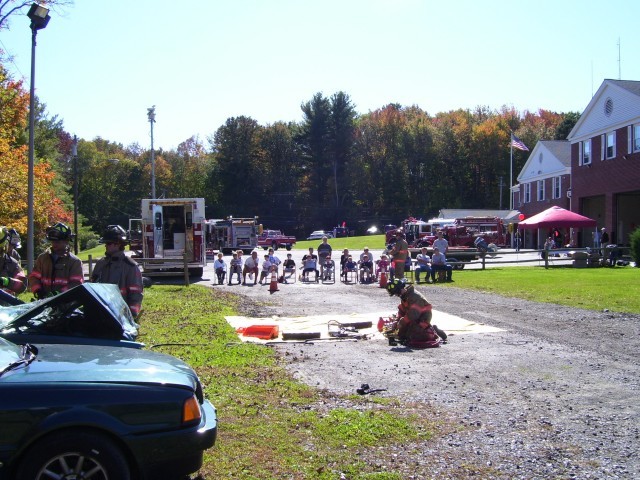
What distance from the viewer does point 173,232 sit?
983 inches

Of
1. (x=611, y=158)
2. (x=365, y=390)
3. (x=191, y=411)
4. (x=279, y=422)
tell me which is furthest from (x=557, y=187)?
(x=191, y=411)

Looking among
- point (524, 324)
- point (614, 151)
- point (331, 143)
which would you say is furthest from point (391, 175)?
point (524, 324)

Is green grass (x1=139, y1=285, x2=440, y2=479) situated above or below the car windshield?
below

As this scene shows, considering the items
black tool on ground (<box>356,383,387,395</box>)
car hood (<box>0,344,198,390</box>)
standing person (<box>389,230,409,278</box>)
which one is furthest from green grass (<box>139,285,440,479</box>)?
standing person (<box>389,230,409,278</box>)

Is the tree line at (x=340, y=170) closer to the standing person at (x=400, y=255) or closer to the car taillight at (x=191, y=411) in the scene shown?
the standing person at (x=400, y=255)

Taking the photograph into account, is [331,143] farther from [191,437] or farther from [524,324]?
[191,437]

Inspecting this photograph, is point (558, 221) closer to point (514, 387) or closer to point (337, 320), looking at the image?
point (337, 320)

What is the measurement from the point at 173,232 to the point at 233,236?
20.9 metres

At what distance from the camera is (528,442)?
546cm

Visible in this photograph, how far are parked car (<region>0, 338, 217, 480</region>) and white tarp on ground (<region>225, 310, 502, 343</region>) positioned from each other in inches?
260

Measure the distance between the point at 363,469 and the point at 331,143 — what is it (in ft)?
253

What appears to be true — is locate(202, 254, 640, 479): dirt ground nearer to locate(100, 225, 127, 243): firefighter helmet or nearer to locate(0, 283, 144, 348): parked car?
locate(0, 283, 144, 348): parked car

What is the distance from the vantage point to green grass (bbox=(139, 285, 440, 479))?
15.9 ft

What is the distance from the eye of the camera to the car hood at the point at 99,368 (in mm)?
3889
